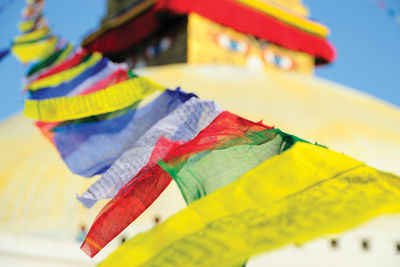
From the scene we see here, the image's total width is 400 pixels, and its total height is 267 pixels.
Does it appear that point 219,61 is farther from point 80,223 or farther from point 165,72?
point 80,223

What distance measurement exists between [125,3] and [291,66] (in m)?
3.42

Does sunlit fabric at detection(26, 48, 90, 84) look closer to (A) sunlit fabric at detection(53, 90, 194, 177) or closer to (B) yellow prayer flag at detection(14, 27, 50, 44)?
(B) yellow prayer flag at detection(14, 27, 50, 44)

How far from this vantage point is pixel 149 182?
1515mm

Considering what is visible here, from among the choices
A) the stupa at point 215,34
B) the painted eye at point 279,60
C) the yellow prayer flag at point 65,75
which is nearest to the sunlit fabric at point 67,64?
the yellow prayer flag at point 65,75

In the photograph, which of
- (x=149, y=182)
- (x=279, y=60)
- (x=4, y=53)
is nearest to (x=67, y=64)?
(x=4, y=53)

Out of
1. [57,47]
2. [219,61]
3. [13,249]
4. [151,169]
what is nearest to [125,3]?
[219,61]

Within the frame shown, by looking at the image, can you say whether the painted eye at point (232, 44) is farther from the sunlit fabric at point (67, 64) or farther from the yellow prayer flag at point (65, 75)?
the yellow prayer flag at point (65, 75)

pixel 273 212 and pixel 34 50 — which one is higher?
pixel 34 50

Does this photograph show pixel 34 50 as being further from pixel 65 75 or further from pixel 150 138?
pixel 150 138

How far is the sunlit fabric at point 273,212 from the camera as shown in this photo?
1.20 m

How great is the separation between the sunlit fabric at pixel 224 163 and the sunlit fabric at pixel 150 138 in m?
0.16

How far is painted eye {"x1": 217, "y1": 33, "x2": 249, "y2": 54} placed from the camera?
24.6 feet

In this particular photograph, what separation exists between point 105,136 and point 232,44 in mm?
5831

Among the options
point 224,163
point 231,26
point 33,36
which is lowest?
point 224,163
